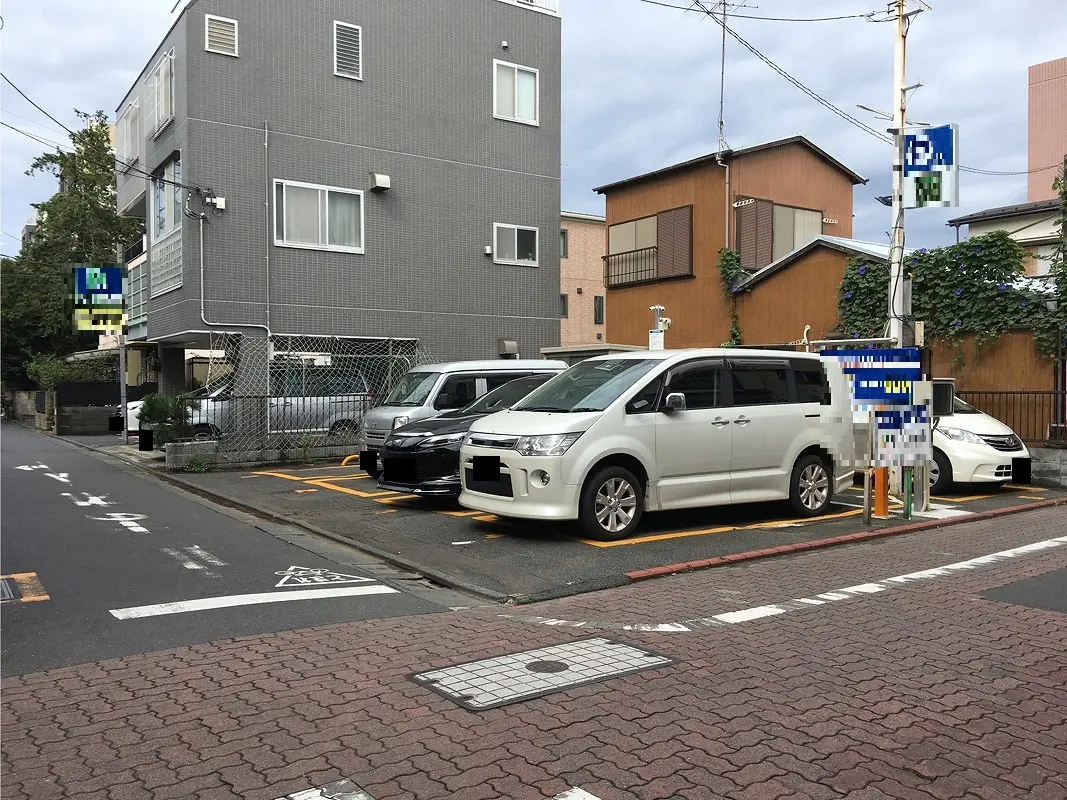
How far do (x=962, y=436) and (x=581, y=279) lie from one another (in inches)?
923

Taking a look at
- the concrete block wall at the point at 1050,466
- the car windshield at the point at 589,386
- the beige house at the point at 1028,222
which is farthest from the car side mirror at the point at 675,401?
the beige house at the point at 1028,222

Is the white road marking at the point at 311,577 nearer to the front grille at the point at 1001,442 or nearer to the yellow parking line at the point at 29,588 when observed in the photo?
the yellow parking line at the point at 29,588

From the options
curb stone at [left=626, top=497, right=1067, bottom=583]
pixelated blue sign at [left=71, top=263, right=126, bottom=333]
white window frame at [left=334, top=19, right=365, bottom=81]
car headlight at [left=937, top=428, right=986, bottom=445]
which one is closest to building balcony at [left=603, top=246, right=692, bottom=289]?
white window frame at [left=334, top=19, right=365, bottom=81]

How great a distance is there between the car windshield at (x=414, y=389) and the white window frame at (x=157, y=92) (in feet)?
26.7

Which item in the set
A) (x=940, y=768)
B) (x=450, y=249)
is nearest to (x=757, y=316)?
(x=450, y=249)

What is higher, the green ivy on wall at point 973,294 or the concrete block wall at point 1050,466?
the green ivy on wall at point 973,294

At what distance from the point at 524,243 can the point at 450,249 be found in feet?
6.97

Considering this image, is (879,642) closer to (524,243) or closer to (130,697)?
(130,697)

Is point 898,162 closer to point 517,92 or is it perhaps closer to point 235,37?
point 517,92

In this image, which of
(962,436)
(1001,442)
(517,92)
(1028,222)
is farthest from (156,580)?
(1028,222)

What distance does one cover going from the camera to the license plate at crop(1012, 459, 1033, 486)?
41.0 feet

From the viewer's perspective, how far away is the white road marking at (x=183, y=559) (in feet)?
24.7

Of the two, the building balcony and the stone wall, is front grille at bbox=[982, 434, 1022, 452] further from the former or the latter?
the stone wall

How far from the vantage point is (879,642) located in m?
5.37
